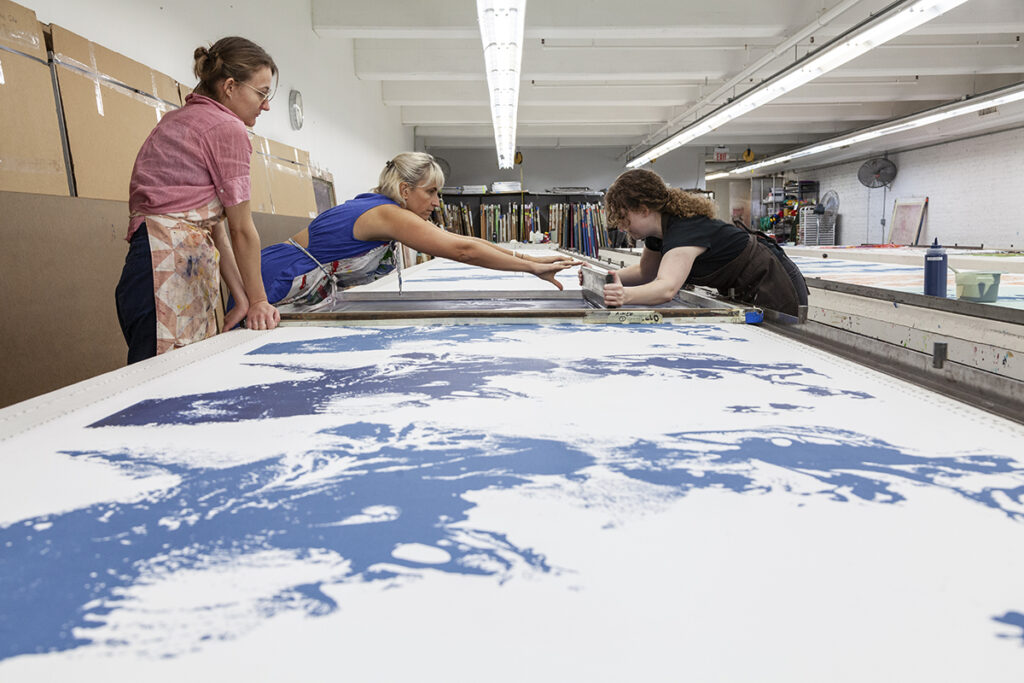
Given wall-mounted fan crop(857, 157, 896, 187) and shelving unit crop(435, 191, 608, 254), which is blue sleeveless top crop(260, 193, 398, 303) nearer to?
shelving unit crop(435, 191, 608, 254)

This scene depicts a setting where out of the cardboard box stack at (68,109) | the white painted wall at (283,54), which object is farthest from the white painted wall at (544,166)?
the cardboard box stack at (68,109)

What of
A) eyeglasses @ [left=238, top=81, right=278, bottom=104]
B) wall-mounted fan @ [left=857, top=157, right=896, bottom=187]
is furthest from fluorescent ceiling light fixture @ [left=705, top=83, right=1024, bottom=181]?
eyeglasses @ [left=238, top=81, right=278, bottom=104]

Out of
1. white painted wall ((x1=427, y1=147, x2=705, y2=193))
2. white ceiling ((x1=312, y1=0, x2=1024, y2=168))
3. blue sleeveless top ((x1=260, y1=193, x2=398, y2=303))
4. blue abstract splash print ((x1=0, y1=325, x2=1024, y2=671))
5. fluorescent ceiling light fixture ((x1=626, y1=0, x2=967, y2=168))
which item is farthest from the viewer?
white painted wall ((x1=427, y1=147, x2=705, y2=193))

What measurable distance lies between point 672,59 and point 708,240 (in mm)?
5977

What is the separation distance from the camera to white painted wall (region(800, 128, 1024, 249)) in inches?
415

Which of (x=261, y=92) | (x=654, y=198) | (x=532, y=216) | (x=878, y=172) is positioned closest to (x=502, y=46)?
(x=654, y=198)

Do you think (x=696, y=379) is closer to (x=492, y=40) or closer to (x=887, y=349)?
(x=887, y=349)

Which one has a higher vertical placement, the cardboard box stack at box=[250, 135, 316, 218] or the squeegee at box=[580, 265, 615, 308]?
the cardboard box stack at box=[250, 135, 316, 218]

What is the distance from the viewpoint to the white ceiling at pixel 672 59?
566cm

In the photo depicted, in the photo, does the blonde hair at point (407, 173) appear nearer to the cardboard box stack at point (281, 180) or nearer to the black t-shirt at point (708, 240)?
the black t-shirt at point (708, 240)

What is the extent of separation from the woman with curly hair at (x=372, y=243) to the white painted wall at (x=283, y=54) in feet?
5.07

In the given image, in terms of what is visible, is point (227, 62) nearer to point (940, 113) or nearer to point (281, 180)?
point (281, 180)

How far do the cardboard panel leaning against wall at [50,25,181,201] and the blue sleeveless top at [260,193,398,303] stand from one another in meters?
1.06

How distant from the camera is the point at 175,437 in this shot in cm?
89
